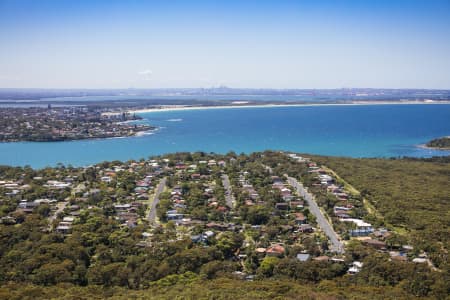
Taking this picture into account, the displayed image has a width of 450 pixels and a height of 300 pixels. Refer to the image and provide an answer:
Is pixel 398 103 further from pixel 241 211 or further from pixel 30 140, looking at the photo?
pixel 241 211

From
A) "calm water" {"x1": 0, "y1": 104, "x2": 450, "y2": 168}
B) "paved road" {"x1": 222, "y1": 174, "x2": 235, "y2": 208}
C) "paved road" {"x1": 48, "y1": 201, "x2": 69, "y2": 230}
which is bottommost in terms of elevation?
"paved road" {"x1": 48, "y1": 201, "x2": 69, "y2": 230}

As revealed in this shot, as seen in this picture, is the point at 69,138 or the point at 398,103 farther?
the point at 398,103

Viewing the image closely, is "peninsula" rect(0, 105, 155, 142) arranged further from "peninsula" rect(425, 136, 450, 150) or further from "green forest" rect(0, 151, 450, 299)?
"peninsula" rect(425, 136, 450, 150)

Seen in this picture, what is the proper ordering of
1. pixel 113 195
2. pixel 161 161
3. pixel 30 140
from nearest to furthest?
pixel 113 195 → pixel 161 161 → pixel 30 140

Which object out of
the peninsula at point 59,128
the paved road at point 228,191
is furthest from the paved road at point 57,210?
the peninsula at point 59,128

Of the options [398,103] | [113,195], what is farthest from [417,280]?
[398,103]

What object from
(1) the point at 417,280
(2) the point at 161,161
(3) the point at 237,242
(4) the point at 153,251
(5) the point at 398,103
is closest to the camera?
(1) the point at 417,280

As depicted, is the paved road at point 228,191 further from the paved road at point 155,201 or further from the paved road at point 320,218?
the paved road at point 320,218

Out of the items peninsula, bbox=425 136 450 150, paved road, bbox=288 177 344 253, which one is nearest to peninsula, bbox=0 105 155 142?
paved road, bbox=288 177 344 253
